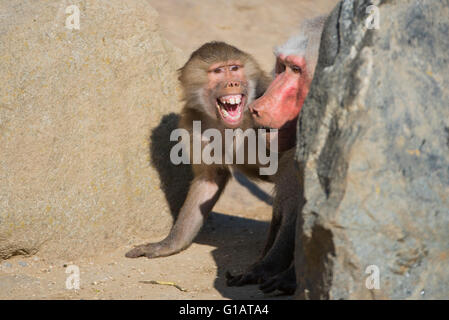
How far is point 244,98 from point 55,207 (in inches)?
52.2

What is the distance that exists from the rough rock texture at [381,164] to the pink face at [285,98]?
776mm

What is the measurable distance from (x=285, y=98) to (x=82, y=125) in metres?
1.47

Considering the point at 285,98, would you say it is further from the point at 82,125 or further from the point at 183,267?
the point at 82,125

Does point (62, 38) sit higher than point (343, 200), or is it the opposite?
point (62, 38)

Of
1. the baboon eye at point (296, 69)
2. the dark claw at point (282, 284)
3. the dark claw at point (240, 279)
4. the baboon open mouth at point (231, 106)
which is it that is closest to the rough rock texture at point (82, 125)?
the baboon open mouth at point (231, 106)

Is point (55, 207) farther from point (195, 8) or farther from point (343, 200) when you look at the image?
point (195, 8)

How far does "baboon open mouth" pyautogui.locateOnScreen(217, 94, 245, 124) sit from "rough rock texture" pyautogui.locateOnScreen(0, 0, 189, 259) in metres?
0.65

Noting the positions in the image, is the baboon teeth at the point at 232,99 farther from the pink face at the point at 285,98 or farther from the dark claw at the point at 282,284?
the dark claw at the point at 282,284

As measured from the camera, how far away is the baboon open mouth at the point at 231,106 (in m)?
3.97

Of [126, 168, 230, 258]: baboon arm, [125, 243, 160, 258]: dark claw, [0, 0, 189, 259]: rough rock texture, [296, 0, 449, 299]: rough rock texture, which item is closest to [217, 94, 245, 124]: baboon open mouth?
[126, 168, 230, 258]: baboon arm

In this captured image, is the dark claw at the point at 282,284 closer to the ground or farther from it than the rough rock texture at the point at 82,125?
closer to the ground
